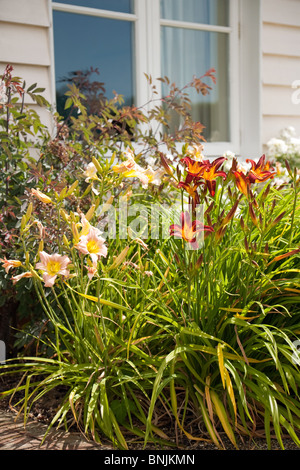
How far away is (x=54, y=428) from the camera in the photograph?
1.60m

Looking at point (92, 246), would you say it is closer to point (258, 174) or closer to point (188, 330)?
point (188, 330)

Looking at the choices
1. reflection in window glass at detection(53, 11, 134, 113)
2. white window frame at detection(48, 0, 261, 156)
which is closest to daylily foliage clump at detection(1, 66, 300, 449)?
reflection in window glass at detection(53, 11, 134, 113)

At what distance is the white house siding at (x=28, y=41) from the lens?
268 centimetres

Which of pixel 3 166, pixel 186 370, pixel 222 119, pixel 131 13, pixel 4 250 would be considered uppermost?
pixel 131 13

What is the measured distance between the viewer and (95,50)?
3.29 meters

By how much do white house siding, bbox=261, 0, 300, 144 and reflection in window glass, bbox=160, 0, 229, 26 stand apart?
306 mm

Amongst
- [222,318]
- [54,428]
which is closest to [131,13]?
[222,318]

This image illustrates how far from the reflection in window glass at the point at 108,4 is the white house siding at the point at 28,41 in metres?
0.47

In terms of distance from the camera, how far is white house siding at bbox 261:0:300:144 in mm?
3797

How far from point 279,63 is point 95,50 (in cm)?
143

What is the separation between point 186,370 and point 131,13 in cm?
253

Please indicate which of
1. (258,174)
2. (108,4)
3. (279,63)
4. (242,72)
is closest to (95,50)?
(108,4)

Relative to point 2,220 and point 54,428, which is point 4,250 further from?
point 54,428

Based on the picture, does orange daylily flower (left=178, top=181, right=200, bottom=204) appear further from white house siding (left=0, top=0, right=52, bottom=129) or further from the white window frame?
the white window frame
